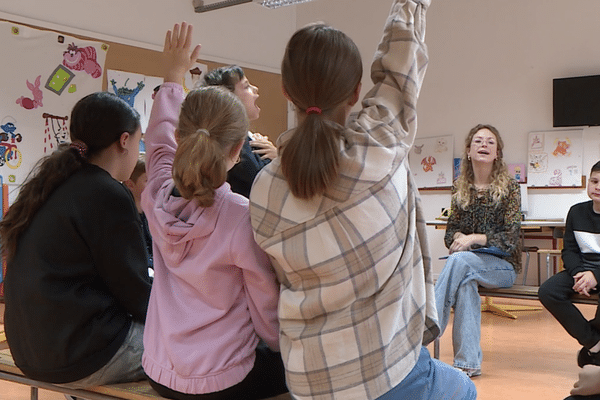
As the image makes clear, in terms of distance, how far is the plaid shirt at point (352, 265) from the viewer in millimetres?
1337

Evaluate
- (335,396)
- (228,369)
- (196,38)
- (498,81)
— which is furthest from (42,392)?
(498,81)

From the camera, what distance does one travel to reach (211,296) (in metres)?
1.51

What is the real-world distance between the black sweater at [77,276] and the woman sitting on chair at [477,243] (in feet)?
7.25

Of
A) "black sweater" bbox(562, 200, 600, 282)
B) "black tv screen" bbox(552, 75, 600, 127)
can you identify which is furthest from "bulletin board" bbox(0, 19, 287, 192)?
"black sweater" bbox(562, 200, 600, 282)

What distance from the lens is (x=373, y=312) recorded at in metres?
1.35

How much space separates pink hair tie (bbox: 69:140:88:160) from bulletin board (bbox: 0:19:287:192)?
181 inches

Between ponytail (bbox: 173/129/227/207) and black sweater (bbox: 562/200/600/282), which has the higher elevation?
ponytail (bbox: 173/129/227/207)

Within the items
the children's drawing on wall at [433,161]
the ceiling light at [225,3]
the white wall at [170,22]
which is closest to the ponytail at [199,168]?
the white wall at [170,22]

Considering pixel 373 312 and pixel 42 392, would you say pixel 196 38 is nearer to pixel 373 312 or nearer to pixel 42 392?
pixel 42 392

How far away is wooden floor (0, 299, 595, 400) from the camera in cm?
330

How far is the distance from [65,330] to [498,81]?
6638 millimetres

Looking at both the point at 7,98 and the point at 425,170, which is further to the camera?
the point at 425,170

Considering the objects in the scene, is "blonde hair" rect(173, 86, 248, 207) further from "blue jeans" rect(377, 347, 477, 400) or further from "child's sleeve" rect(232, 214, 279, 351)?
"blue jeans" rect(377, 347, 477, 400)

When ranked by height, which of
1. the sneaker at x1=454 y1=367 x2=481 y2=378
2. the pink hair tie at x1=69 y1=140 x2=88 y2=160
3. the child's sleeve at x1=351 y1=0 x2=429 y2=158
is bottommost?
the sneaker at x1=454 y1=367 x2=481 y2=378
